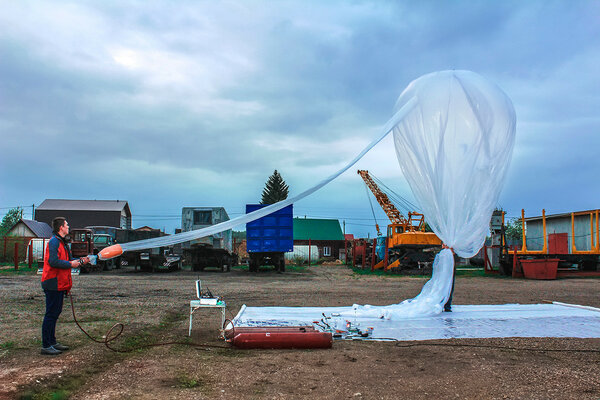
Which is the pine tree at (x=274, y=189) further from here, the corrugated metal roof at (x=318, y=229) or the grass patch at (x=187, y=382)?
the grass patch at (x=187, y=382)

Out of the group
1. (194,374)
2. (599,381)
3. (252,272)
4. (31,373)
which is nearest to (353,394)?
(194,374)

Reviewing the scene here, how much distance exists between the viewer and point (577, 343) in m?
6.32

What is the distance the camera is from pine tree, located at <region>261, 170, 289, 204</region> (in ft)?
224

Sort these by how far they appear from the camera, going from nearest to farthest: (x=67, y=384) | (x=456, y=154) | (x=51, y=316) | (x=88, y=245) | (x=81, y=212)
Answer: (x=67, y=384), (x=51, y=316), (x=456, y=154), (x=88, y=245), (x=81, y=212)

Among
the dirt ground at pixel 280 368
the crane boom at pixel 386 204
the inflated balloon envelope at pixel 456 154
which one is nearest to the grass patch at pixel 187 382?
the dirt ground at pixel 280 368

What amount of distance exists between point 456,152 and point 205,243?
16.8 metres

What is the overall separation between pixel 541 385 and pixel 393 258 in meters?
19.6

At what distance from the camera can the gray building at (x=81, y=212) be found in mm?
49844

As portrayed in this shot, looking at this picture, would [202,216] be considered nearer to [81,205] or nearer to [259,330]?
[259,330]

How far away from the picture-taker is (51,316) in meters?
5.64

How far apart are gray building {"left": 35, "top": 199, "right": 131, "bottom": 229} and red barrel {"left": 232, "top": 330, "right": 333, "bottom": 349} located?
158 feet

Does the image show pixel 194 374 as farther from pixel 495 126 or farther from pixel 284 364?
pixel 495 126

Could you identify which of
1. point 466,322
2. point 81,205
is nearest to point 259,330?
point 466,322

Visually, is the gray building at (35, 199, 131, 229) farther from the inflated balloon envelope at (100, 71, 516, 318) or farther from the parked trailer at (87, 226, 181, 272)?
the inflated balloon envelope at (100, 71, 516, 318)
